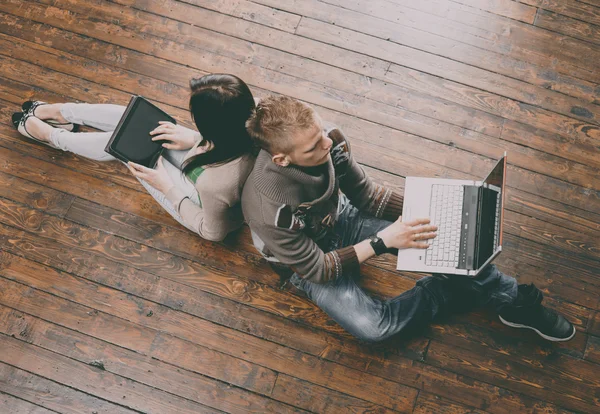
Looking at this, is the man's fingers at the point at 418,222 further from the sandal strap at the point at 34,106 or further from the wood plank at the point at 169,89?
the sandal strap at the point at 34,106

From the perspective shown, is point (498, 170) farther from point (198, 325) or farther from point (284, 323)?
point (198, 325)

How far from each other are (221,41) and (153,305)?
4.16 feet

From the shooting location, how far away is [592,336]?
1938mm

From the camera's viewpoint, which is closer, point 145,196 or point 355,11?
point 145,196

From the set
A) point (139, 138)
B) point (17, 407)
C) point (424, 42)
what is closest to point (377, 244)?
point (139, 138)

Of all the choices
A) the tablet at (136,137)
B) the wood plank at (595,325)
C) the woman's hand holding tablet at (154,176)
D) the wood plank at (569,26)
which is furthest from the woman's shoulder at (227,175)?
the wood plank at (569,26)

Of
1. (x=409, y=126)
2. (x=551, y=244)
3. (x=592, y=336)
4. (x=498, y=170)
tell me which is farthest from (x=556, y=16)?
(x=592, y=336)

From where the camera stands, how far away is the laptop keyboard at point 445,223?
1.64 meters

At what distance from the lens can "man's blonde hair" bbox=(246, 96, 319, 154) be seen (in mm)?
1311

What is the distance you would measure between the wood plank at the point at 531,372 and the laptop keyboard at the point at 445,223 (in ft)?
1.57

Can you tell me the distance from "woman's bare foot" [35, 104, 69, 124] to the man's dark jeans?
4.08 feet

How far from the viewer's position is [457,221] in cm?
166

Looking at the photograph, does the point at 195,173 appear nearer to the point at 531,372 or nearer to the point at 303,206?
the point at 303,206

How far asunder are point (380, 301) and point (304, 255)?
494mm
